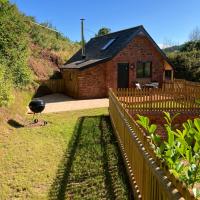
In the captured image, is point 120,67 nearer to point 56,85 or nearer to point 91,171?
point 56,85

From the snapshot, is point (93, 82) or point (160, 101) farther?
point (93, 82)

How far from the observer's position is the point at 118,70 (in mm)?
24031

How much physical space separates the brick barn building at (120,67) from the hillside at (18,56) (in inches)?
161

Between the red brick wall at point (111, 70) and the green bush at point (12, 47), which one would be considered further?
the red brick wall at point (111, 70)

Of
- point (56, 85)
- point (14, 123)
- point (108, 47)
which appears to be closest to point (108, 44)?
point (108, 47)

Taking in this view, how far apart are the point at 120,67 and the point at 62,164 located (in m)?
16.6

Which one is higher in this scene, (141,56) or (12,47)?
(12,47)

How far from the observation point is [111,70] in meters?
23.6

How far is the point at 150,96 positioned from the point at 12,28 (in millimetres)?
11929

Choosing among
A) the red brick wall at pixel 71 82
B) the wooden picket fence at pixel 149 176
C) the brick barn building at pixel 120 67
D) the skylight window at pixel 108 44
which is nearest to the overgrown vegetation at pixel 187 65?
the brick barn building at pixel 120 67

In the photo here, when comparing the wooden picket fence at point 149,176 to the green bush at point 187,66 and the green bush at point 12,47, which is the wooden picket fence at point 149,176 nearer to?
the green bush at point 12,47

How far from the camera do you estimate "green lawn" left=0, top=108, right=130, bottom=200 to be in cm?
661

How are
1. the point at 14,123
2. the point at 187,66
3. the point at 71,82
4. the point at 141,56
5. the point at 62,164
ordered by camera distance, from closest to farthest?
the point at 62,164 → the point at 14,123 → the point at 141,56 → the point at 71,82 → the point at 187,66

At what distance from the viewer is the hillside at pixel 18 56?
17203 mm
